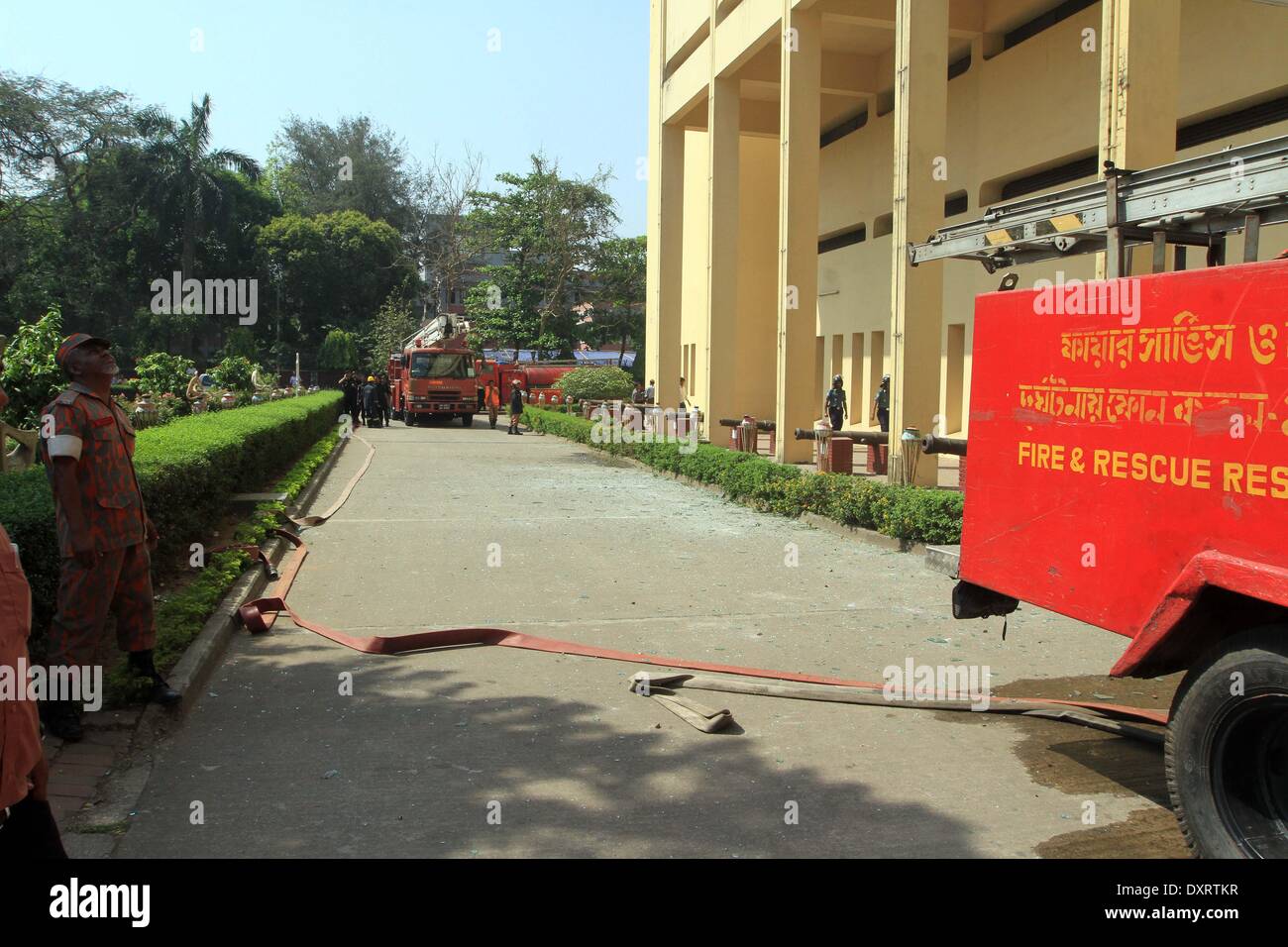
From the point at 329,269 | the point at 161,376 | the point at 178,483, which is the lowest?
the point at 178,483

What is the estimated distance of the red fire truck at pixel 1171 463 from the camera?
3342 mm

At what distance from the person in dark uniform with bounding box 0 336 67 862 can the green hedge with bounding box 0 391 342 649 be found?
3136mm

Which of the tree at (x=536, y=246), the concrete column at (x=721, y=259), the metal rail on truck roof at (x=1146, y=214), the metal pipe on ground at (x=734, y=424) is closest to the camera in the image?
the metal rail on truck roof at (x=1146, y=214)

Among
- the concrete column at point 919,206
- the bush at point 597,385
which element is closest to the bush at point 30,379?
the concrete column at point 919,206

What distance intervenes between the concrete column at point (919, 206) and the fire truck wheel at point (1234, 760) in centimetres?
1084

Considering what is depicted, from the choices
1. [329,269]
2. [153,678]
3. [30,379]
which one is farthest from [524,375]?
[153,678]

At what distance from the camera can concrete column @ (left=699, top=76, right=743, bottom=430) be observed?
76.3ft

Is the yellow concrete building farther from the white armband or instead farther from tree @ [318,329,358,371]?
tree @ [318,329,358,371]

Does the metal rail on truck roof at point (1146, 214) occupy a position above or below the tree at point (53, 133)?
below

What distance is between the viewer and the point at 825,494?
1341cm

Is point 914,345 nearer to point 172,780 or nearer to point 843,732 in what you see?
point 843,732

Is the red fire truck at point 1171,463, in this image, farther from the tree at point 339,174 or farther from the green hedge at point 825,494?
the tree at point 339,174

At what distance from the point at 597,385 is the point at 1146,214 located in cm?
2989

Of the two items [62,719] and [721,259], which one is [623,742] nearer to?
[62,719]
